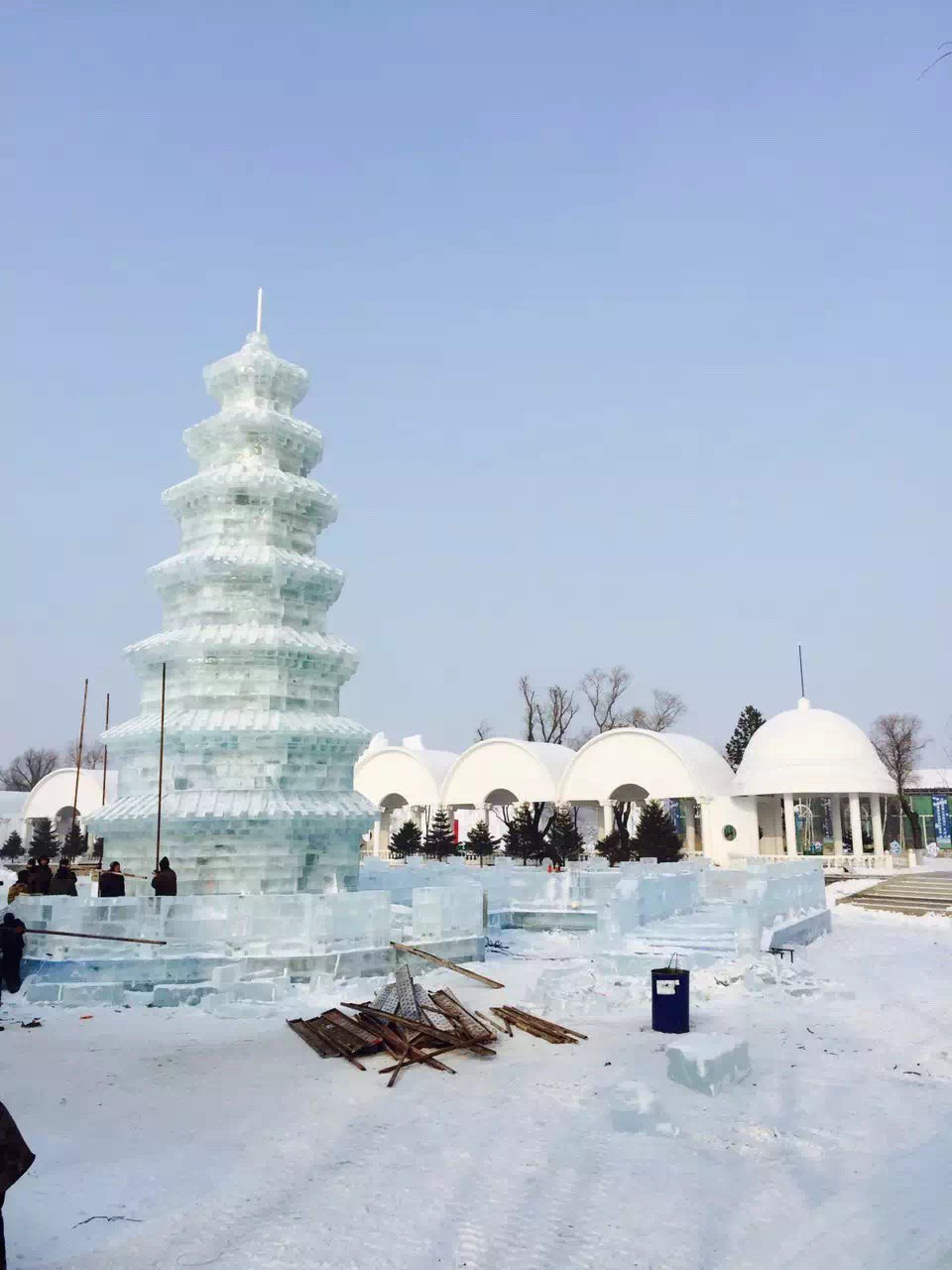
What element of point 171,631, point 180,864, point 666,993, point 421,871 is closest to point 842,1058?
point 666,993

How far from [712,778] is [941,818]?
2131 centimetres

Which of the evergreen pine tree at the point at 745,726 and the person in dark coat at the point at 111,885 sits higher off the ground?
the evergreen pine tree at the point at 745,726

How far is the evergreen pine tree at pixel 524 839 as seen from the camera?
4172 cm

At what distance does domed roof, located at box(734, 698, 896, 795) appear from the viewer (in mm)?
38719

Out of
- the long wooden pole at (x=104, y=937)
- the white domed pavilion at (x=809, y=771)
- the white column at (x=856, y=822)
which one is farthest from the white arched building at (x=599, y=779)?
the long wooden pole at (x=104, y=937)

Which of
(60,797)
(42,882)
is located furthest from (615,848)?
(60,797)

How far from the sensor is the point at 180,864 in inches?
748

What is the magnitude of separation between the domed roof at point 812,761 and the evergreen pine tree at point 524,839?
29.3ft

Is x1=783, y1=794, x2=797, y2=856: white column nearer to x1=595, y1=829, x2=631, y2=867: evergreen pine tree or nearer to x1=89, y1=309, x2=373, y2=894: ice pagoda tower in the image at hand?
x1=595, y1=829, x2=631, y2=867: evergreen pine tree

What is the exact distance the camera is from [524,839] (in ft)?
138

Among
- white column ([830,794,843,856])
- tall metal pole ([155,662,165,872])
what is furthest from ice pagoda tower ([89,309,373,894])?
white column ([830,794,843,856])

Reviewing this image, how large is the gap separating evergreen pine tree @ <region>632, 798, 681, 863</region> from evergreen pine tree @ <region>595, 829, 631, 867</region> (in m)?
0.40

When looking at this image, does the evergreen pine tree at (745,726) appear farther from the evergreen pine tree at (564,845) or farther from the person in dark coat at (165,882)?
the person in dark coat at (165,882)

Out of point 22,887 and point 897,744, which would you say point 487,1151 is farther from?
point 897,744
